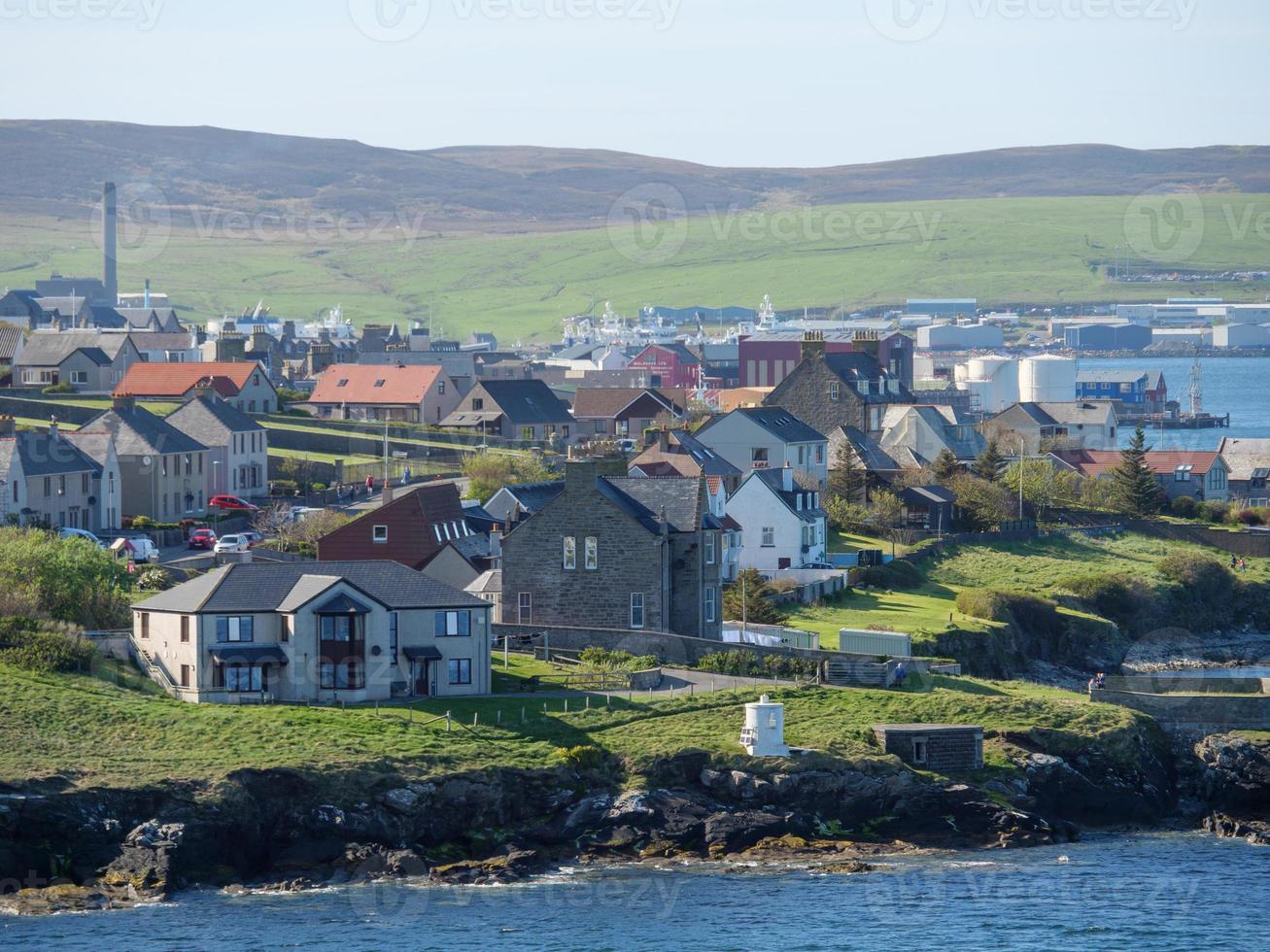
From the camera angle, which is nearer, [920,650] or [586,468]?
[586,468]

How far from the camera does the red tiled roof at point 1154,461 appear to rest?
11380cm

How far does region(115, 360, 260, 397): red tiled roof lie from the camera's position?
11394 cm

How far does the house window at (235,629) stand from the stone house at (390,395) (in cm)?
7094

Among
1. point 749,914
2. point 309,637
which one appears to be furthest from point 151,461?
point 749,914

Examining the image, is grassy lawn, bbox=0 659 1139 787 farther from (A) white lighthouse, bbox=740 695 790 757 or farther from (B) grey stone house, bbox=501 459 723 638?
(B) grey stone house, bbox=501 459 723 638

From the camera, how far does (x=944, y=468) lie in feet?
328

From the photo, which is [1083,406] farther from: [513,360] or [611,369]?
[513,360]

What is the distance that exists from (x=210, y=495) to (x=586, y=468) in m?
→ 32.0

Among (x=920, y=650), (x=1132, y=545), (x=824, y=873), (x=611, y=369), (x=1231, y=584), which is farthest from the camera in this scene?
(x=611, y=369)

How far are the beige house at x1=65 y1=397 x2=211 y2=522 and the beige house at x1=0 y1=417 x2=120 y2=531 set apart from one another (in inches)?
36.4

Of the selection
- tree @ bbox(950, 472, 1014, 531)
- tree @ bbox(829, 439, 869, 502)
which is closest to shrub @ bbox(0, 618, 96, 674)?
tree @ bbox(829, 439, 869, 502)

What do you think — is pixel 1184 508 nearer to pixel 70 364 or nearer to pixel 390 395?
pixel 390 395

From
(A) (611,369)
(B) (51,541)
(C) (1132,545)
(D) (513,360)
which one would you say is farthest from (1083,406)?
(B) (51,541)

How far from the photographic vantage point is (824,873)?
46562 mm
